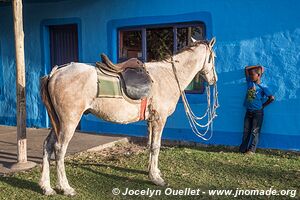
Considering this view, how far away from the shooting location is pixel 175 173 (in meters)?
5.67

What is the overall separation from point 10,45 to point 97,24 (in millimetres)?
2717

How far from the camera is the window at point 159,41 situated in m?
7.55

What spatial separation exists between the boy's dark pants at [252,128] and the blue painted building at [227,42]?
0.75 feet

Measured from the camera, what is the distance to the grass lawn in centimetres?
502

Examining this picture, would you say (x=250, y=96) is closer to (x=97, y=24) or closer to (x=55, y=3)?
(x=97, y=24)

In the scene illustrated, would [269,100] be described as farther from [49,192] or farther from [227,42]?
[49,192]

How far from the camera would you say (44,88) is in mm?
4742

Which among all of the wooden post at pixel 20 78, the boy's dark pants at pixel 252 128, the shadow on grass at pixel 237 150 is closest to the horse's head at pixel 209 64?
the boy's dark pants at pixel 252 128

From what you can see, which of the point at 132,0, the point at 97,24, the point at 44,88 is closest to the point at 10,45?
the point at 97,24

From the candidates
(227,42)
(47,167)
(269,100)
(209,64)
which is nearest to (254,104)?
(269,100)

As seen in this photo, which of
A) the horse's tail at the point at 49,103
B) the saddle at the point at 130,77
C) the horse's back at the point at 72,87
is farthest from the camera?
the saddle at the point at 130,77

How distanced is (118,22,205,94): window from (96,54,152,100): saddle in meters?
2.51

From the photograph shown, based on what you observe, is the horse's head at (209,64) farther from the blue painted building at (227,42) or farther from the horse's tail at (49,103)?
the horse's tail at (49,103)

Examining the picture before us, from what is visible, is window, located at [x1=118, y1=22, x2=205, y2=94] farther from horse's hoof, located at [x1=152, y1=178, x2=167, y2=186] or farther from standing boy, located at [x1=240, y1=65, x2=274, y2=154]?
horse's hoof, located at [x1=152, y1=178, x2=167, y2=186]
